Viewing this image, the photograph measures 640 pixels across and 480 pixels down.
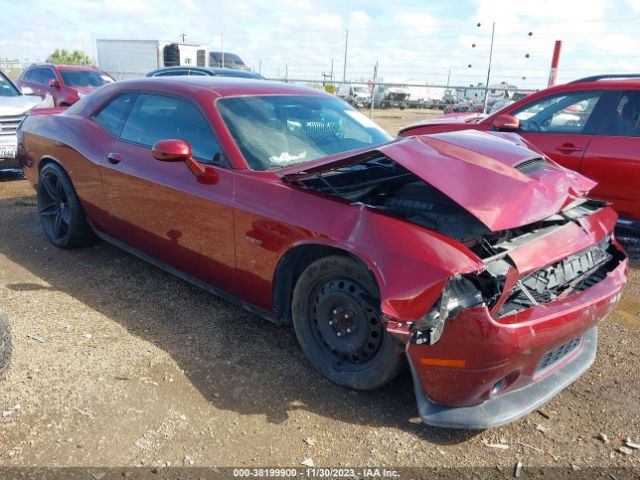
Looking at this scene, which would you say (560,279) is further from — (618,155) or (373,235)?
(618,155)

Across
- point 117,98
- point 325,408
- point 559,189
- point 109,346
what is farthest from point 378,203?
point 117,98

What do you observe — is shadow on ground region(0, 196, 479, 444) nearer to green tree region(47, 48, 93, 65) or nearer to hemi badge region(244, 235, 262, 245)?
hemi badge region(244, 235, 262, 245)

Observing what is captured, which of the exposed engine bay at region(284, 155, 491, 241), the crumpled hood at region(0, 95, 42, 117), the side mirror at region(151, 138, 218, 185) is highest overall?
the side mirror at region(151, 138, 218, 185)

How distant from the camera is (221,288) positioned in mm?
3369

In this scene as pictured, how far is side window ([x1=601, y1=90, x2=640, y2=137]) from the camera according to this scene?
4.81 m

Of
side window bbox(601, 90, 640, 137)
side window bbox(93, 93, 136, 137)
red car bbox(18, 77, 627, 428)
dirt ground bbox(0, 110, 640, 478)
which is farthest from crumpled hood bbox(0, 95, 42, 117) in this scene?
side window bbox(601, 90, 640, 137)

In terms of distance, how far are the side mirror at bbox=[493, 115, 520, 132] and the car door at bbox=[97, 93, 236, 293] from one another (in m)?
3.08

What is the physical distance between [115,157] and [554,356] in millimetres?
3212

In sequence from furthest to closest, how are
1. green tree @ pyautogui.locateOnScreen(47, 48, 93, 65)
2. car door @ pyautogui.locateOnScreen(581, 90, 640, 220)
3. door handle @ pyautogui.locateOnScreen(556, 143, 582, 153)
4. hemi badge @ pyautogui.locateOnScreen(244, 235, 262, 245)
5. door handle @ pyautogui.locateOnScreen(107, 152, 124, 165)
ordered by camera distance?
green tree @ pyautogui.locateOnScreen(47, 48, 93, 65), door handle @ pyautogui.locateOnScreen(556, 143, 582, 153), car door @ pyautogui.locateOnScreen(581, 90, 640, 220), door handle @ pyautogui.locateOnScreen(107, 152, 124, 165), hemi badge @ pyautogui.locateOnScreen(244, 235, 262, 245)

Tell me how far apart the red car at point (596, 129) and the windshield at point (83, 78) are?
37.7ft

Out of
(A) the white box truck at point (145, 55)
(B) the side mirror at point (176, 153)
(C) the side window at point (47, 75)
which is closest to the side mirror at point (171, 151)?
(B) the side mirror at point (176, 153)

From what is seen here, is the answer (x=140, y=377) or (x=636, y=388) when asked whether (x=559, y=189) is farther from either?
(x=140, y=377)

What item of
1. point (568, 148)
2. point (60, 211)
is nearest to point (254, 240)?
point (60, 211)

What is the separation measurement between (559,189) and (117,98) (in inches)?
132
